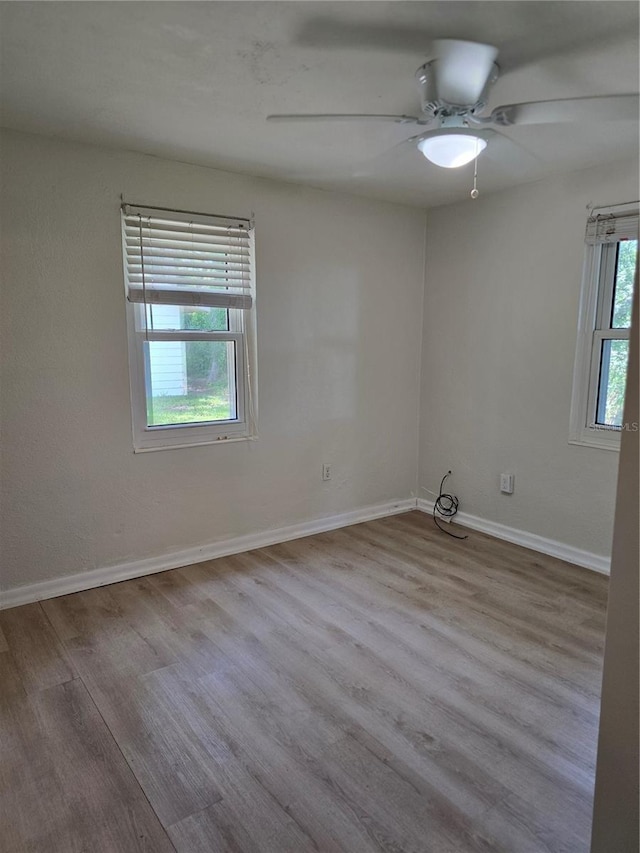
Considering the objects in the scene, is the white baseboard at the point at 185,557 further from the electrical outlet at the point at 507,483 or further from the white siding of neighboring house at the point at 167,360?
the white siding of neighboring house at the point at 167,360

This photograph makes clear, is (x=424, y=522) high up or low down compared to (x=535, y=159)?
down

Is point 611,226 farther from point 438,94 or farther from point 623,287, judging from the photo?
point 438,94

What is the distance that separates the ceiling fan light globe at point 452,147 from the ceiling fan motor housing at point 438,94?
10 centimetres

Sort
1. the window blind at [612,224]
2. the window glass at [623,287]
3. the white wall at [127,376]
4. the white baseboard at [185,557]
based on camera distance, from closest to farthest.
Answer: the white wall at [127,376] → the white baseboard at [185,557] → the window blind at [612,224] → the window glass at [623,287]

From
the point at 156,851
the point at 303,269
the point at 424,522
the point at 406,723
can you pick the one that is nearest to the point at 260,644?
the point at 406,723

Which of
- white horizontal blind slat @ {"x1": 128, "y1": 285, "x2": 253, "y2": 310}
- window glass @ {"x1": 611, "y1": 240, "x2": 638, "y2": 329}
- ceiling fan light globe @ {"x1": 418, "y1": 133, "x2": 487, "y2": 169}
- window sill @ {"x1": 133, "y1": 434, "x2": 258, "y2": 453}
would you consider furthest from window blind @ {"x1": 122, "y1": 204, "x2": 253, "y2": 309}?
window glass @ {"x1": 611, "y1": 240, "x2": 638, "y2": 329}

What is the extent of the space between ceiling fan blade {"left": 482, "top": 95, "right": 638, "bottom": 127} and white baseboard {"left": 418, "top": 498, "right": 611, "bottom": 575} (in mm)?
2189

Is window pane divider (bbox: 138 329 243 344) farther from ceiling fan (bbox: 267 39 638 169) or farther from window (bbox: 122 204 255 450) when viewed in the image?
ceiling fan (bbox: 267 39 638 169)

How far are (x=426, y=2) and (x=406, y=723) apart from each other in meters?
2.31

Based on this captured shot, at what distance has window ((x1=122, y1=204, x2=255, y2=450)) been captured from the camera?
2916 millimetres

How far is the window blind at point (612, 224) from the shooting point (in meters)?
2.87

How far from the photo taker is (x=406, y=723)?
190 centimetres

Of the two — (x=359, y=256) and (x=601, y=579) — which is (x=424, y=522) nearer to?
(x=601, y=579)

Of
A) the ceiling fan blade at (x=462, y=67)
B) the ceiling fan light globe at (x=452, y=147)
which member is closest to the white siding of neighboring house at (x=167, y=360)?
the ceiling fan light globe at (x=452, y=147)
